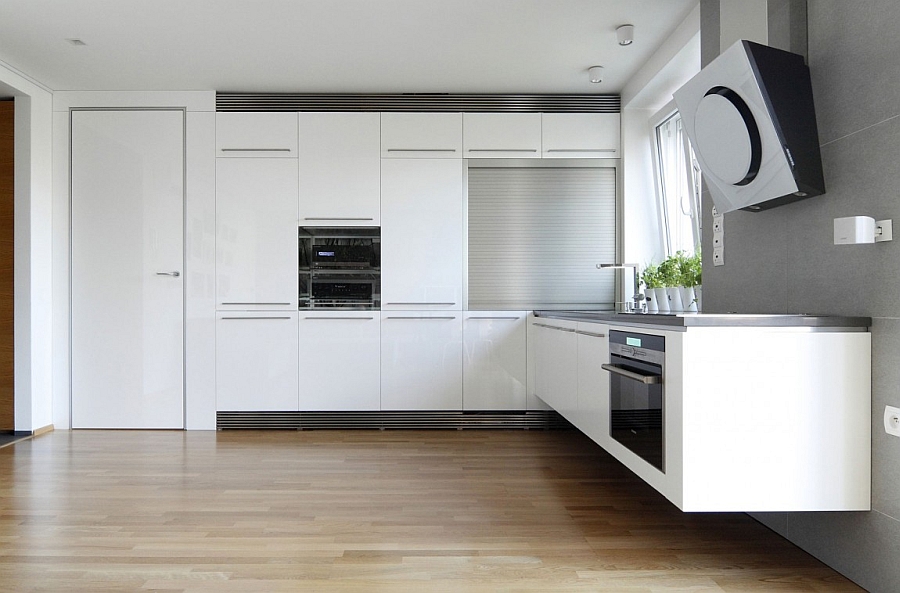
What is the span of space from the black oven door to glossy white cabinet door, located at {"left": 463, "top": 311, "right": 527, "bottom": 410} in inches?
76.4

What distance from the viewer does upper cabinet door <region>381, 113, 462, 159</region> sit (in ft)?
15.4

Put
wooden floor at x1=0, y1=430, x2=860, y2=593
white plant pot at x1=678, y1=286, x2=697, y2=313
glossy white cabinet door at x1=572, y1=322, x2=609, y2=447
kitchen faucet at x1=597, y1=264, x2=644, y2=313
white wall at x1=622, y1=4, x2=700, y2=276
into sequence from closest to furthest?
wooden floor at x1=0, y1=430, x2=860, y2=593 → glossy white cabinet door at x1=572, y1=322, x2=609, y2=447 → white plant pot at x1=678, y1=286, x2=697, y2=313 → kitchen faucet at x1=597, y1=264, x2=644, y2=313 → white wall at x1=622, y1=4, x2=700, y2=276

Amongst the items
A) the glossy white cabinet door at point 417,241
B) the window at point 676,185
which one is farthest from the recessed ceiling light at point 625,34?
the glossy white cabinet door at point 417,241

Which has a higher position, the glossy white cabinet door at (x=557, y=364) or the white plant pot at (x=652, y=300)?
the white plant pot at (x=652, y=300)

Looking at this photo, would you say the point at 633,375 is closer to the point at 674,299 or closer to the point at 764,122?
the point at 764,122

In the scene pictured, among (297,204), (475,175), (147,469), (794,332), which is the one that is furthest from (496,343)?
(794,332)

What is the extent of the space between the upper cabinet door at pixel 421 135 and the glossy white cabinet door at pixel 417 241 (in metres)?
0.09

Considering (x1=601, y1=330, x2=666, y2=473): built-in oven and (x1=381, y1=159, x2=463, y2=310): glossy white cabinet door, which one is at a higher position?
(x1=381, y1=159, x2=463, y2=310): glossy white cabinet door

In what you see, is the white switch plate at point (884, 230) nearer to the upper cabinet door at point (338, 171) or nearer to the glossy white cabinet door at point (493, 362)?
the glossy white cabinet door at point (493, 362)

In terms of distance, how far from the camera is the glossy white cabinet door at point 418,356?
469cm

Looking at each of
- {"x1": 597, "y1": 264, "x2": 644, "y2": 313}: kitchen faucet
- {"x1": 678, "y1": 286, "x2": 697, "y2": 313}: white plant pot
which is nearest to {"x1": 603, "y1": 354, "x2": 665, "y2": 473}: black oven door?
{"x1": 678, "y1": 286, "x2": 697, "y2": 313}: white plant pot

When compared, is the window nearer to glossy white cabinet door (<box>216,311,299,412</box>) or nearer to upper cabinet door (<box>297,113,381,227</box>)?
upper cabinet door (<box>297,113,381,227</box>)

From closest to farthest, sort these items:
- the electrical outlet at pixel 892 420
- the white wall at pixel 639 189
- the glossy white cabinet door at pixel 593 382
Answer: the electrical outlet at pixel 892 420 → the glossy white cabinet door at pixel 593 382 → the white wall at pixel 639 189

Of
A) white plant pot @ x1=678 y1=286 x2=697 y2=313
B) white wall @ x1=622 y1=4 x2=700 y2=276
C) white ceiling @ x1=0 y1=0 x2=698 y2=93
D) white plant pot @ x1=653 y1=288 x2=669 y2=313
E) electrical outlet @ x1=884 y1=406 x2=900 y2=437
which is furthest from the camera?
white wall @ x1=622 y1=4 x2=700 y2=276
